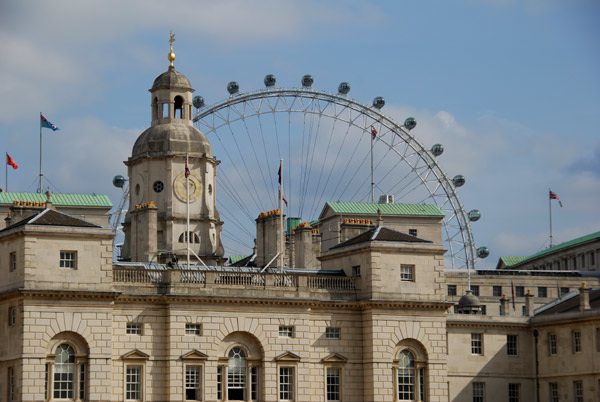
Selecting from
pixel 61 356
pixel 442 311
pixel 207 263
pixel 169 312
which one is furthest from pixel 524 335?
pixel 61 356

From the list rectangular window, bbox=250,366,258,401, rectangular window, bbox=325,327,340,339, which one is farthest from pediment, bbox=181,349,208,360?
rectangular window, bbox=325,327,340,339

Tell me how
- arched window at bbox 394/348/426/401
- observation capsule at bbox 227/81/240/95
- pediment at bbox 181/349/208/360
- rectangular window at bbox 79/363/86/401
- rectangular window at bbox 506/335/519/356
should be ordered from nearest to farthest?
rectangular window at bbox 79/363/86/401 < pediment at bbox 181/349/208/360 < arched window at bbox 394/348/426/401 < rectangular window at bbox 506/335/519/356 < observation capsule at bbox 227/81/240/95

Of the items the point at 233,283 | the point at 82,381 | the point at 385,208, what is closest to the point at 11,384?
the point at 82,381

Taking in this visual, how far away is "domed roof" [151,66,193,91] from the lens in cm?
10838

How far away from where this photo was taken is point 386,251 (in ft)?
325

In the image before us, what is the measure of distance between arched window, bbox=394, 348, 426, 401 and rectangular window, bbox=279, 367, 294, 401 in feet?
23.5

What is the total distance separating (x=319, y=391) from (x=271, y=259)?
39.5 ft

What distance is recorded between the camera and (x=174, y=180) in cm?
10694

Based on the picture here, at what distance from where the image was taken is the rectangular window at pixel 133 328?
9269 centimetres

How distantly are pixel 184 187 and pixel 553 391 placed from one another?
32.7 m

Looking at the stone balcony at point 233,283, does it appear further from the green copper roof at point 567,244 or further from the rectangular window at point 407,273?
the green copper roof at point 567,244

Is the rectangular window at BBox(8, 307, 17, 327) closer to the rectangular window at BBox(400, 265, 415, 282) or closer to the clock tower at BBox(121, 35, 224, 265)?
the clock tower at BBox(121, 35, 224, 265)

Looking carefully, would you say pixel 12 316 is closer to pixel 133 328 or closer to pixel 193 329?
pixel 133 328

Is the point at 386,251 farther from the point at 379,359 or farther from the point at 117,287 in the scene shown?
the point at 117,287
